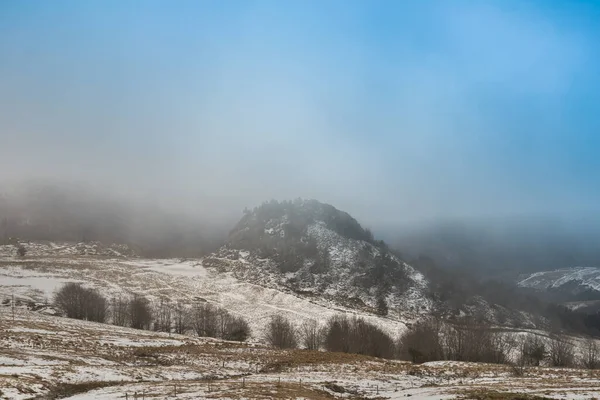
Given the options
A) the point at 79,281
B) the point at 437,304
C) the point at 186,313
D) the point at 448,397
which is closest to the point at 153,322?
the point at 186,313

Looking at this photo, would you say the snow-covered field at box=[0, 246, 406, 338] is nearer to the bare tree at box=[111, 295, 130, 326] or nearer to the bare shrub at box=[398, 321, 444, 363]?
the bare tree at box=[111, 295, 130, 326]

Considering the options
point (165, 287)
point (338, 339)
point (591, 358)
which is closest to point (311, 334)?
point (338, 339)

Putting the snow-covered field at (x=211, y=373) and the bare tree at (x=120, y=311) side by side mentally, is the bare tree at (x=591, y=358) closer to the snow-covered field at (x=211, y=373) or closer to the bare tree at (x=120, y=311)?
the snow-covered field at (x=211, y=373)

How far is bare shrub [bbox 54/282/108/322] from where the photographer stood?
91.7m

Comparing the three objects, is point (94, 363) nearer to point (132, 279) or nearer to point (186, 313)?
point (186, 313)

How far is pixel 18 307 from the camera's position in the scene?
8575 cm

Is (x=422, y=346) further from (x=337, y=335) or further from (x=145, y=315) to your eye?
(x=145, y=315)

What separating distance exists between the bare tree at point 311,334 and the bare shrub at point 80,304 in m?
44.7

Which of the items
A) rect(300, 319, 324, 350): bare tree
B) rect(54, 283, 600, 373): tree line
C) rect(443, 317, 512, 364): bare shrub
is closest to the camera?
rect(443, 317, 512, 364): bare shrub

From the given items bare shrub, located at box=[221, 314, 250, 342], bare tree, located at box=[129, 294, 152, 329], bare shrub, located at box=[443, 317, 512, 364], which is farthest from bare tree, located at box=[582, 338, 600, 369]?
bare tree, located at box=[129, 294, 152, 329]

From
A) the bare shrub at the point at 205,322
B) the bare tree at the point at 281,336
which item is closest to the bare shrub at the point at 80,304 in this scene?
the bare shrub at the point at 205,322

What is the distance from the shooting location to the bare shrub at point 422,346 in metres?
79.3

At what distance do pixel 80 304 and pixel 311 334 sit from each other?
167 feet

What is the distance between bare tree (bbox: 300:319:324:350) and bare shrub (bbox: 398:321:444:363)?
17744 millimetres
